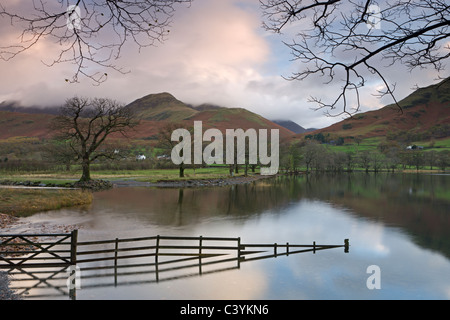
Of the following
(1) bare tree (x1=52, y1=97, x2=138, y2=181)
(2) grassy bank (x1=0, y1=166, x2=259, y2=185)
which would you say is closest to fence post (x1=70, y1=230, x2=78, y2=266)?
(1) bare tree (x1=52, y1=97, x2=138, y2=181)

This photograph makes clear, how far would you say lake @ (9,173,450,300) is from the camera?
568 inches

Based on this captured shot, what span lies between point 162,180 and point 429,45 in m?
63.9

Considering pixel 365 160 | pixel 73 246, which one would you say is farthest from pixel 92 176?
pixel 365 160

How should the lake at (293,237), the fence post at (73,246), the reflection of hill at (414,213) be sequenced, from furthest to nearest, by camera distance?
1. the reflection of hill at (414,213)
2. the fence post at (73,246)
3. the lake at (293,237)

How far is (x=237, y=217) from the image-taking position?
34.3 metres

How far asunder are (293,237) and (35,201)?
27829 mm

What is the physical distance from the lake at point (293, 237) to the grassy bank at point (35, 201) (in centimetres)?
226

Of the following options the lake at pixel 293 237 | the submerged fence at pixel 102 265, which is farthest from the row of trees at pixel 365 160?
the submerged fence at pixel 102 265

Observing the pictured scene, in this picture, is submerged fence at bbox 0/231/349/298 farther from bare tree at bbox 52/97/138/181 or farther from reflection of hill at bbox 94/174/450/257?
bare tree at bbox 52/97/138/181

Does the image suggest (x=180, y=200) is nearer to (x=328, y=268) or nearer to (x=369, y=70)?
(x=328, y=268)

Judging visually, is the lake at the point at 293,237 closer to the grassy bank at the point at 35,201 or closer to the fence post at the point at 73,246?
the fence post at the point at 73,246

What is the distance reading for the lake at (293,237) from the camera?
14.4 m
